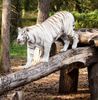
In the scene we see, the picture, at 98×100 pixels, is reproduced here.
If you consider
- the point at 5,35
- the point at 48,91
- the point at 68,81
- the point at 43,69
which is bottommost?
the point at 48,91

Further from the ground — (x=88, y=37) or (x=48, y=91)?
(x=88, y=37)

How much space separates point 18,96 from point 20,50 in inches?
432

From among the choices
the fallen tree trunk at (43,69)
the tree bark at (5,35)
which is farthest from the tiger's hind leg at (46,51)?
the tree bark at (5,35)

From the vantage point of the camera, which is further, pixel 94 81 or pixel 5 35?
pixel 5 35

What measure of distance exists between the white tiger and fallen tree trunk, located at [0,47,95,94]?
0.47ft

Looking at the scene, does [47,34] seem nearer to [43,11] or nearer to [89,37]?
[89,37]

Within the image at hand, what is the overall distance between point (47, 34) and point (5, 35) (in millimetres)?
4979

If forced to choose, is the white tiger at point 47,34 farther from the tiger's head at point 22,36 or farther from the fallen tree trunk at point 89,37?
the fallen tree trunk at point 89,37

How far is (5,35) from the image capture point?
11414 millimetres

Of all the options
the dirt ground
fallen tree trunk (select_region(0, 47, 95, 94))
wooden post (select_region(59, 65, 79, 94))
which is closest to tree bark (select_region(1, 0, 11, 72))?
the dirt ground

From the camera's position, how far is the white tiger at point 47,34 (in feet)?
20.8

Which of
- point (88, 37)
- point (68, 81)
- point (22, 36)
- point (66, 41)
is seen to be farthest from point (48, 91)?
point (22, 36)

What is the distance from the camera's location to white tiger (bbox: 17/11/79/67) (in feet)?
20.8

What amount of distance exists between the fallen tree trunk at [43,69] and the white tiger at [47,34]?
0.14 m
